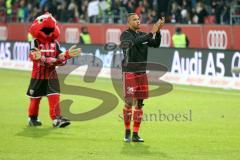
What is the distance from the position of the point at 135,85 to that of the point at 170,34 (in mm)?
16889

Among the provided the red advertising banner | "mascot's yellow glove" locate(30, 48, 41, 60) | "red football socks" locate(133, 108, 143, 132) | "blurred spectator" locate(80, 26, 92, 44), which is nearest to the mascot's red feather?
"mascot's yellow glove" locate(30, 48, 41, 60)

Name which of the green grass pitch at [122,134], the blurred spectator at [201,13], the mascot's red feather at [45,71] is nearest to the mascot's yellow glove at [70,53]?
the mascot's red feather at [45,71]

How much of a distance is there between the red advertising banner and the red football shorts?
14235mm

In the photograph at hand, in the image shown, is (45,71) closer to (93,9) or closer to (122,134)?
(122,134)

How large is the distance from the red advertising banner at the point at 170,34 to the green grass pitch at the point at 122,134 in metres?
6.48

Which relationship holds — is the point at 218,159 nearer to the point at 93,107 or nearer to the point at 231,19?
the point at 93,107

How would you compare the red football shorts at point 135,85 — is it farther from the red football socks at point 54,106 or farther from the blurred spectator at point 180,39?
the blurred spectator at point 180,39

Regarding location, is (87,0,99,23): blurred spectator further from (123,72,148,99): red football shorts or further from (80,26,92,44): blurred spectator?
(123,72,148,99): red football shorts

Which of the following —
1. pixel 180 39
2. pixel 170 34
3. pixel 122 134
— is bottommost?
pixel 122 134

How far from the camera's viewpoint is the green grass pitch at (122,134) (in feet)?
39.3

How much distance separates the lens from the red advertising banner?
27609 millimetres

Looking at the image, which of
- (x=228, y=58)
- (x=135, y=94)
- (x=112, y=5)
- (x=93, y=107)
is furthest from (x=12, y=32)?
(x=135, y=94)

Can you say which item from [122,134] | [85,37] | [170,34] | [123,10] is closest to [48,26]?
[122,134]

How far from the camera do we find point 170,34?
3000cm
